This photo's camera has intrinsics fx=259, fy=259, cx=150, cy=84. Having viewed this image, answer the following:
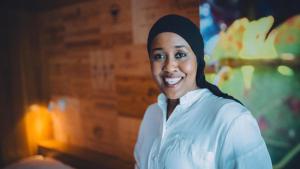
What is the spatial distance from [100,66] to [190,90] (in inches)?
64.3

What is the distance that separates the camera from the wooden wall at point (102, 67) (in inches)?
88.9

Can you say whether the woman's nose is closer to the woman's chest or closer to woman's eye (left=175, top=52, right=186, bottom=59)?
woman's eye (left=175, top=52, right=186, bottom=59)

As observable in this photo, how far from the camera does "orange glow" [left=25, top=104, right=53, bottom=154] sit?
3.36 meters

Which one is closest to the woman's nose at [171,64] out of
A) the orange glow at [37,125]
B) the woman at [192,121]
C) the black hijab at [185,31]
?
the woman at [192,121]

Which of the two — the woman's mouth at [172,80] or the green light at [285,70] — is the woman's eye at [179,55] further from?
the green light at [285,70]

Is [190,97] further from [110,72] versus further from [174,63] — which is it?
[110,72]

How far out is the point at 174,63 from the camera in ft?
3.75

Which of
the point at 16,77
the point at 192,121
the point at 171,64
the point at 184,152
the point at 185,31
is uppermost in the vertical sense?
the point at 185,31

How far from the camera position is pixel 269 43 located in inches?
58.4

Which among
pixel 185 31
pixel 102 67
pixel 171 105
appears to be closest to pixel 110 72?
pixel 102 67

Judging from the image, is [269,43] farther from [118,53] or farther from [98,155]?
[98,155]

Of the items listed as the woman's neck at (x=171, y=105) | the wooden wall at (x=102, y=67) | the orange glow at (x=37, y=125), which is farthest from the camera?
the orange glow at (x=37, y=125)

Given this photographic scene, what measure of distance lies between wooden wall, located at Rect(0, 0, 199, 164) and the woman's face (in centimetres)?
83

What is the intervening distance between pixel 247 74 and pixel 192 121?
669mm
